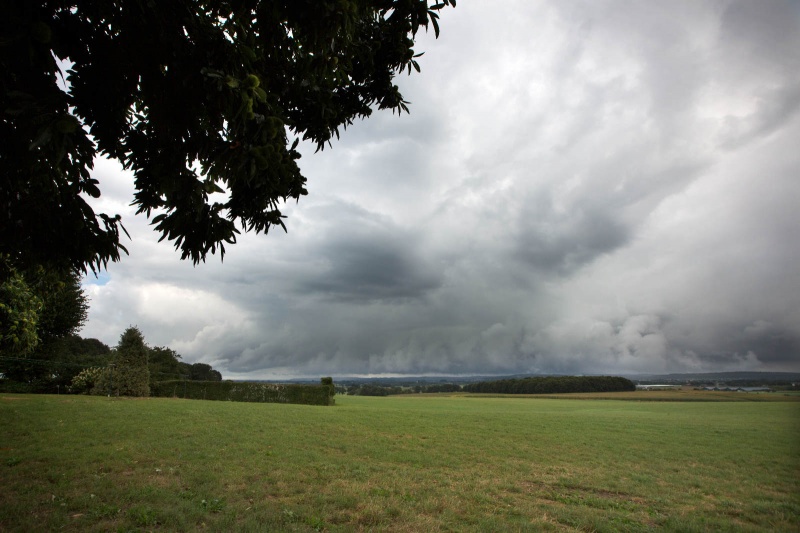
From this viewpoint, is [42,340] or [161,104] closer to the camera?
[161,104]

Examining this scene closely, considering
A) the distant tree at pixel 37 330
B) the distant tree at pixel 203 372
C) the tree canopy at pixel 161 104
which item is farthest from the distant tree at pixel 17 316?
the distant tree at pixel 203 372

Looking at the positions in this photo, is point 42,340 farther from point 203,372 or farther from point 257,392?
point 203,372

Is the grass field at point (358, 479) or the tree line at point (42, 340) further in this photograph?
the tree line at point (42, 340)

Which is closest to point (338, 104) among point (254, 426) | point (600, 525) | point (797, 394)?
point (797, 394)

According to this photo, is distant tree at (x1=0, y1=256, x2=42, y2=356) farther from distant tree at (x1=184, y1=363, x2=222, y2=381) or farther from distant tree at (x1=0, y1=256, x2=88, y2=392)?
distant tree at (x1=184, y1=363, x2=222, y2=381)

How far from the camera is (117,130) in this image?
527 centimetres

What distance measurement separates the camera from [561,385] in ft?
306

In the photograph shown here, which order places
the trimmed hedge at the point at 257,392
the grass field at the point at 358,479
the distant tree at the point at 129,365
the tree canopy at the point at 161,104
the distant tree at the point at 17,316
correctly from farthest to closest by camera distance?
the trimmed hedge at the point at 257,392, the distant tree at the point at 129,365, the distant tree at the point at 17,316, the grass field at the point at 358,479, the tree canopy at the point at 161,104

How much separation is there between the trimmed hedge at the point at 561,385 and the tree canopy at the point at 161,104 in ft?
315

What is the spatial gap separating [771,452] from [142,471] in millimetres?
20346

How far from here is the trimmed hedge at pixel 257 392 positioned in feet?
120

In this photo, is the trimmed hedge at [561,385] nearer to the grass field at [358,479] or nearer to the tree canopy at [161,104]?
the grass field at [358,479]

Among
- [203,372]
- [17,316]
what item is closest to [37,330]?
[17,316]

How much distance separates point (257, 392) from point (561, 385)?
7669cm
